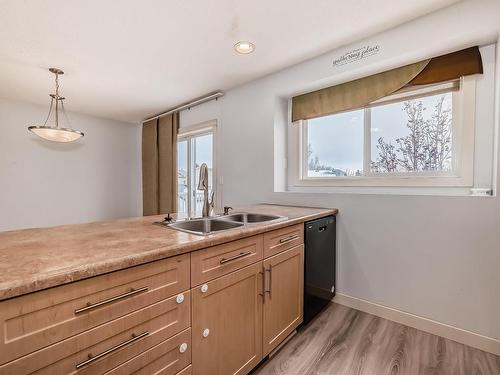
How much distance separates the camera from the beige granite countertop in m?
0.64

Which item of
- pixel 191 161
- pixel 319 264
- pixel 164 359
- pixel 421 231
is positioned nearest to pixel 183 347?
pixel 164 359

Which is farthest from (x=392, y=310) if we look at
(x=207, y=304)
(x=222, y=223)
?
(x=207, y=304)

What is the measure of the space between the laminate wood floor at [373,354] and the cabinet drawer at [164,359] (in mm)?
652

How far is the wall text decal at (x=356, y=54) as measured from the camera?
1969mm

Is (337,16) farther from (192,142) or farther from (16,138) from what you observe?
(16,138)

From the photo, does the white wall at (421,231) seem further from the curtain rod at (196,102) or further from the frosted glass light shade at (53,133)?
the frosted glass light shade at (53,133)

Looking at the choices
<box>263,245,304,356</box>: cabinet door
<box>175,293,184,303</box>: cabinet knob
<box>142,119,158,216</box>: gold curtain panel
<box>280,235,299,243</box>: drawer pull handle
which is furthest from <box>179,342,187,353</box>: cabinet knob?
<box>142,119,158,216</box>: gold curtain panel

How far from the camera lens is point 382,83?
2.08 metres

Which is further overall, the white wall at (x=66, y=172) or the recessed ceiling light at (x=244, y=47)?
the white wall at (x=66, y=172)

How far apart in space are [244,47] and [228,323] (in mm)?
2089

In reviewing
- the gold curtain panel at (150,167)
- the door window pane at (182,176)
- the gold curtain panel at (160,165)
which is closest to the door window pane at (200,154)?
the door window pane at (182,176)

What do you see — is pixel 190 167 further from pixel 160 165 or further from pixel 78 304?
pixel 78 304

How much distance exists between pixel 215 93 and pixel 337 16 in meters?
1.75

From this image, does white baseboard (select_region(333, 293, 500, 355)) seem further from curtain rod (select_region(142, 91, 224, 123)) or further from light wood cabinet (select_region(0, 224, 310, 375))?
curtain rod (select_region(142, 91, 224, 123))
